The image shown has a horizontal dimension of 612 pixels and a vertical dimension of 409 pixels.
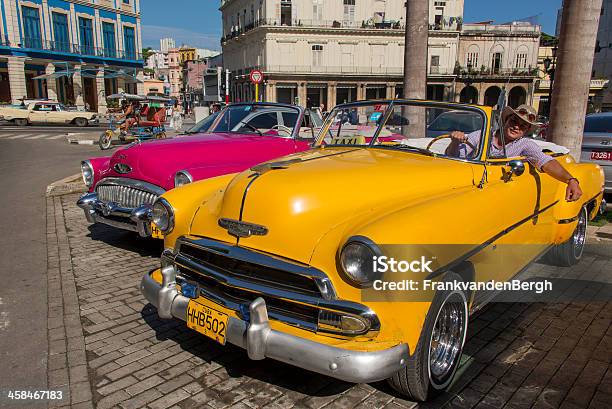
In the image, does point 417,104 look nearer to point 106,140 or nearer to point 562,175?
point 562,175

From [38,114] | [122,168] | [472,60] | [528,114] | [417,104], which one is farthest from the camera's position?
[472,60]

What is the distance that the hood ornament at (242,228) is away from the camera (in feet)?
9.13

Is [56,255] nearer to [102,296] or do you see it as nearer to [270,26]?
[102,296]

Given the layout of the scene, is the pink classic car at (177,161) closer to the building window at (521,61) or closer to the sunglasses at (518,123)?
the sunglasses at (518,123)

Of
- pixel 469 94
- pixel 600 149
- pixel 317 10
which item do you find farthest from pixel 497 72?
pixel 600 149

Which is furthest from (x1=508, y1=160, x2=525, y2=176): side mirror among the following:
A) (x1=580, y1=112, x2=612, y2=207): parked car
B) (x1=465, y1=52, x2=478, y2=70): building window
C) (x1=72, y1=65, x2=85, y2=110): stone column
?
(x1=465, y1=52, x2=478, y2=70): building window

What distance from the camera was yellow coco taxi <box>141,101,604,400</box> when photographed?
2.43 meters

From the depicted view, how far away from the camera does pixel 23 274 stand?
192 inches

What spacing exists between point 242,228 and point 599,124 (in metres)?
7.87

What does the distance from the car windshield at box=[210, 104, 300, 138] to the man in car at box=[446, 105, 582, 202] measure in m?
2.91

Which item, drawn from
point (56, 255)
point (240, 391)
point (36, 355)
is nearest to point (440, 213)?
point (240, 391)

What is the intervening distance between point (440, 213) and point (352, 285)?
72 cm

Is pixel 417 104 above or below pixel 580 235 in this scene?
above

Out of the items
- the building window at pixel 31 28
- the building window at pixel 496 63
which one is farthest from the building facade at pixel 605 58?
the building window at pixel 31 28
